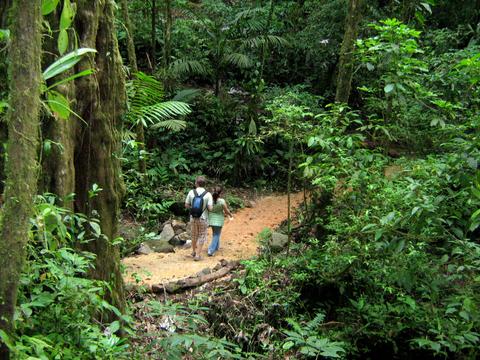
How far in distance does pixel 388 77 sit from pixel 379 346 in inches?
133

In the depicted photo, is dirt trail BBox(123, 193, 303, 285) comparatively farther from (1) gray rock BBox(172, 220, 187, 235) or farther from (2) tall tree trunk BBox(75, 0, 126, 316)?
(2) tall tree trunk BBox(75, 0, 126, 316)

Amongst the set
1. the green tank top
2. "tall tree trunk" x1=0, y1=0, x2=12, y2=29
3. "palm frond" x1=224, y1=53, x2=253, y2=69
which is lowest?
the green tank top

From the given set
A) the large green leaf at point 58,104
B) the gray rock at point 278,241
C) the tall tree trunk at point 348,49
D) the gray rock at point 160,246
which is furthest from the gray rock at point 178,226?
the large green leaf at point 58,104

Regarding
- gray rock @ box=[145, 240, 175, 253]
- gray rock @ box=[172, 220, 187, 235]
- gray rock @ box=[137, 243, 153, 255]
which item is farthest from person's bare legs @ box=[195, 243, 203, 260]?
gray rock @ box=[172, 220, 187, 235]

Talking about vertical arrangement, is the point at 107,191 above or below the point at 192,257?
above

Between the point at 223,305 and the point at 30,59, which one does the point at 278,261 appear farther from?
the point at 30,59

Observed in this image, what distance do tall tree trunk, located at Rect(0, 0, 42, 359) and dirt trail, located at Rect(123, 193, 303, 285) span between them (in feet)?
14.2

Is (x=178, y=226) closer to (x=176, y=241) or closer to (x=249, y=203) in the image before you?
(x=176, y=241)

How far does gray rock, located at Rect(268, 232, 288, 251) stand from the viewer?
28.1 ft

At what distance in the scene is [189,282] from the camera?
7.48 m

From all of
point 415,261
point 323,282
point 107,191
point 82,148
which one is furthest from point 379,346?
point 82,148

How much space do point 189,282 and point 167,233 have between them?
2916mm

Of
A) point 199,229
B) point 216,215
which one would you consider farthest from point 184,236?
point 199,229

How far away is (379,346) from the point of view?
6.41m
